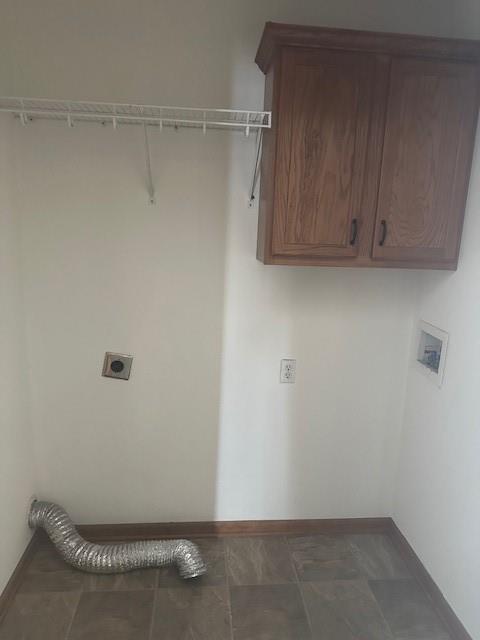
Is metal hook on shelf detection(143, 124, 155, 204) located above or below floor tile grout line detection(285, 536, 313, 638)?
above

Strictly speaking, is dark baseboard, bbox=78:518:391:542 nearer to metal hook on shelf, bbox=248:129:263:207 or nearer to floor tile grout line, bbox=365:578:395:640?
floor tile grout line, bbox=365:578:395:640

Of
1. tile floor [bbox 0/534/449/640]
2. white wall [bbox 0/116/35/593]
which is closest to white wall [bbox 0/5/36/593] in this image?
white wall [bbox 0/116/35/593]

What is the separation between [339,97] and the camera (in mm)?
1600

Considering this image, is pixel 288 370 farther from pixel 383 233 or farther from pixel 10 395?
pixel 10 395

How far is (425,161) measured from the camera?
5.47 feet

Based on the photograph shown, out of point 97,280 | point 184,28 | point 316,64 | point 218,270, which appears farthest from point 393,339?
point 184,28

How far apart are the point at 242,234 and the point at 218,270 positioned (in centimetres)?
19

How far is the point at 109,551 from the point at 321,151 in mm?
1903

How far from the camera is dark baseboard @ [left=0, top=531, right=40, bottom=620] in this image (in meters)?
1.79

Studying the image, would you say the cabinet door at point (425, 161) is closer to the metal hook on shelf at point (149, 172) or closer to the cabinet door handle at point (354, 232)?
the cabinet door handle at point (354, 232)

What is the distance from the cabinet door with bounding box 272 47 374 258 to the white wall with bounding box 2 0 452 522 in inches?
11.8

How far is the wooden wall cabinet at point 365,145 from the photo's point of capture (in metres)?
1.58

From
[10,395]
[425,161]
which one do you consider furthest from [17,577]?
[425,161]

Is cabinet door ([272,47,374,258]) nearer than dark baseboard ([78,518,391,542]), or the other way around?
cabinet door ([272,47,374,258])
